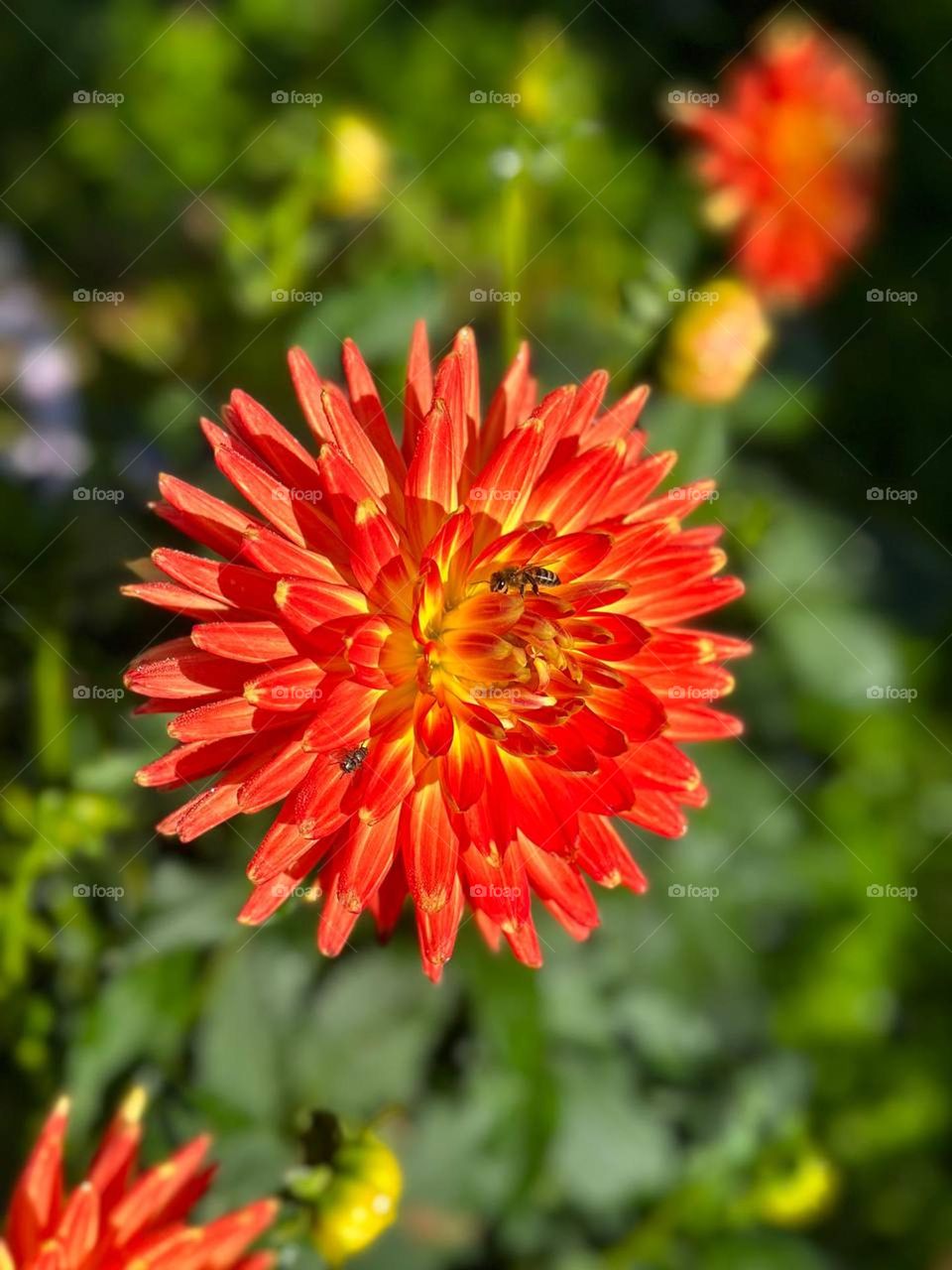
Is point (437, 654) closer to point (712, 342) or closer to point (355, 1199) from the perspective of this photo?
point (355, 1199)

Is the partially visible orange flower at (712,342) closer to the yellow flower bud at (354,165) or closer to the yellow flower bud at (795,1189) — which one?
the yellow flower bud at (354,165)

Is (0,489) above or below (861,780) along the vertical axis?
below

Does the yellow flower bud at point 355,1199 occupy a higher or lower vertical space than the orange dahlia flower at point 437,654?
lower

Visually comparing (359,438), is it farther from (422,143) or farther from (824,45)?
(824,45)

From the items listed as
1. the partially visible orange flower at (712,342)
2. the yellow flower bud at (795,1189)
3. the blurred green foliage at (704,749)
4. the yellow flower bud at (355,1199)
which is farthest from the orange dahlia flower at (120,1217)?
the partially visible orange flower at (712,342)

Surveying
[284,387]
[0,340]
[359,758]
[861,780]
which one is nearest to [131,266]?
[0,340]

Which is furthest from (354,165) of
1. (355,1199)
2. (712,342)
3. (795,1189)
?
(795,1189)

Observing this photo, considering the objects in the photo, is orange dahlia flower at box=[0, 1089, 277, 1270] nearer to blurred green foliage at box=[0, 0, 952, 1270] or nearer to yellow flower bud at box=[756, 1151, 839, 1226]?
blurred green foliage at box=[0, 0, 952, 1270]
